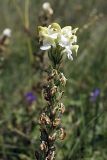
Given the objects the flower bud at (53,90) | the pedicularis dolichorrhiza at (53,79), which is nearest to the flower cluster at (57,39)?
the pedicularis dolichorrhiza at (53,79)

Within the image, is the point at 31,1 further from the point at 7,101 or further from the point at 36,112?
the point at 36,112

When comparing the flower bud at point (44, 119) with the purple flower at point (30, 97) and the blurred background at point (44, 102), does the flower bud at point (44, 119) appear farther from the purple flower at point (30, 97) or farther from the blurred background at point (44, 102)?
the purple flower at point (30, 97)

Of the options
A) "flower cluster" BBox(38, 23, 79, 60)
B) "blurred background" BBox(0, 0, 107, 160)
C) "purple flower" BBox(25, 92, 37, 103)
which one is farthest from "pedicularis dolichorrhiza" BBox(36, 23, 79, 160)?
"purple flower" BBox(25, 92, 37, 103)

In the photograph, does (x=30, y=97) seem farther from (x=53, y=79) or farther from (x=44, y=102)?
(x=53, y=79)

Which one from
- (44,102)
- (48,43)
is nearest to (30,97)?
(44,102)

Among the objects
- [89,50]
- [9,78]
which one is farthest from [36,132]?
[89,50]
